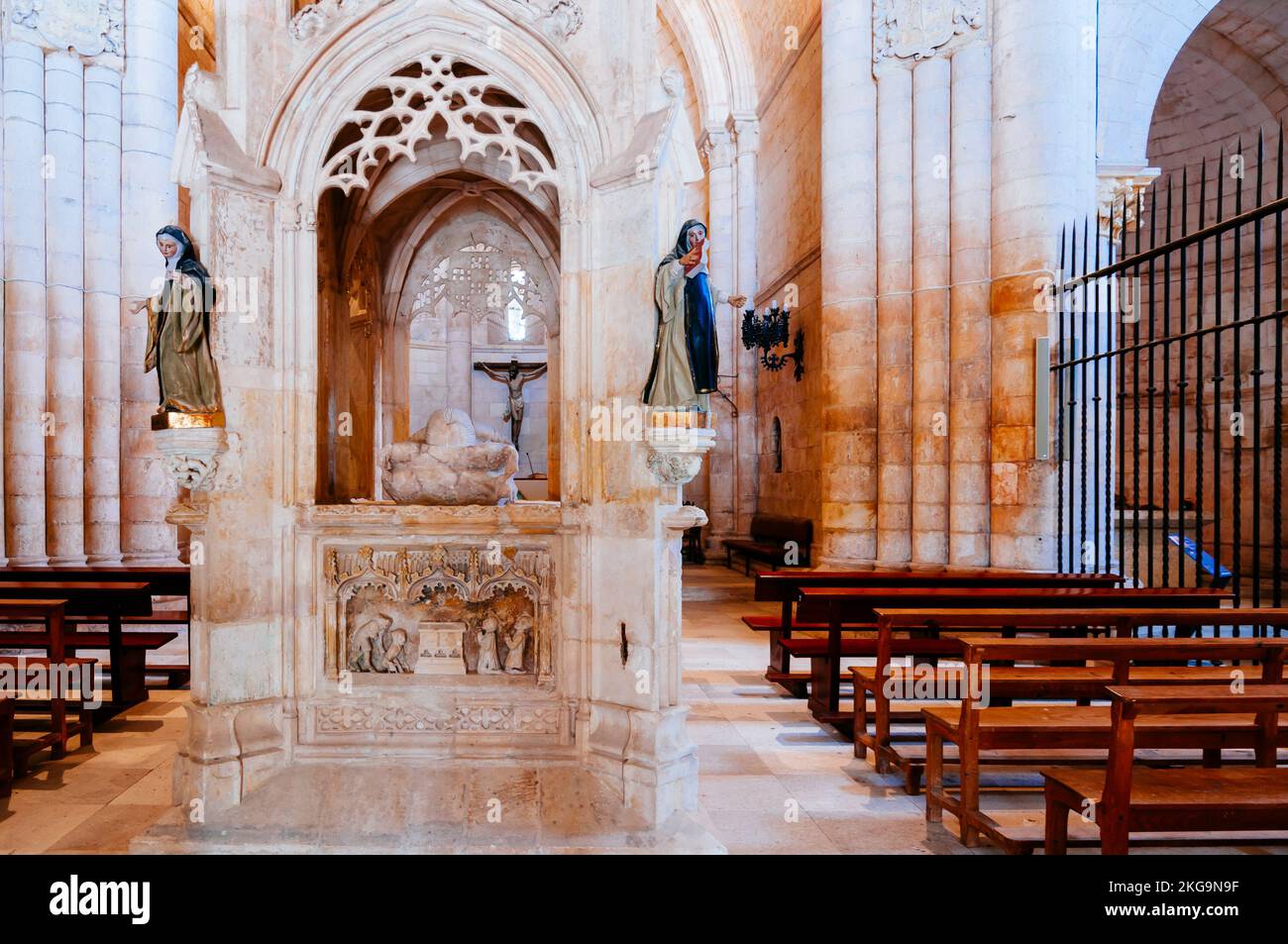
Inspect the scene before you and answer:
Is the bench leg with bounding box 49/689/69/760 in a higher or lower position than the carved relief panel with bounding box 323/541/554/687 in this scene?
lower

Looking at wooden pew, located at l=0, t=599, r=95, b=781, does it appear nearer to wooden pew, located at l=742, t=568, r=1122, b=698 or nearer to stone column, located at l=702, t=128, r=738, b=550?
wooden pew, located at l=742, t=568, r=1122, b=698

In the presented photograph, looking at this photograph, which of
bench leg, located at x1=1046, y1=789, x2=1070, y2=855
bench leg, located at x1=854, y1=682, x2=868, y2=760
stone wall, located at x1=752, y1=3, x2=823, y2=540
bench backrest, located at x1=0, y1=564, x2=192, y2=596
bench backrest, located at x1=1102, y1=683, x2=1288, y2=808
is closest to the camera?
bench backrest, located at x1=1102, y1=683, x2=1288, y2=808

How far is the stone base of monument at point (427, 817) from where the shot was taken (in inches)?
138

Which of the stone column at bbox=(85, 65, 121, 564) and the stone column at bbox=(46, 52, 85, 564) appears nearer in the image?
the stone column at bbox=(46, 52, 85, 564)

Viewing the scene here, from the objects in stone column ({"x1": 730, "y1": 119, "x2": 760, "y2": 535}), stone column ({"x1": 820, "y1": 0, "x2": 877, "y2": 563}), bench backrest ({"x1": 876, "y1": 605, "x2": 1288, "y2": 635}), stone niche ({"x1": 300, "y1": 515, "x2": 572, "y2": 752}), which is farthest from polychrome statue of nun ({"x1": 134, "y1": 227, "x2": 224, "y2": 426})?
stone column ({"x1": 730, "y1": 119, "x2": 760, "y2": 535})

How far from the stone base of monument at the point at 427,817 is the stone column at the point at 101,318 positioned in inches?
265

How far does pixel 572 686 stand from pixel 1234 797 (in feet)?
9.39

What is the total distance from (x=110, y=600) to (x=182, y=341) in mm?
2763

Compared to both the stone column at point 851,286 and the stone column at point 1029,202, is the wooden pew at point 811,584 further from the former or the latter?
the stone column at point 851,286

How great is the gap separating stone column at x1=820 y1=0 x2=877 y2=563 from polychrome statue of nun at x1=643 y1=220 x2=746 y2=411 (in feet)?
17.8

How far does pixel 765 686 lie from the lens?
6480mm

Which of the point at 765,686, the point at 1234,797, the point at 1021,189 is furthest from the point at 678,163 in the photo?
the point at 1021,189

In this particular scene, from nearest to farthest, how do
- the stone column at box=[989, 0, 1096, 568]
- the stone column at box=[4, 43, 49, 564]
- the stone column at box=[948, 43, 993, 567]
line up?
the stone column at box=[989, 0, 1096, 568] → the stone column at box=[948, 43, 993, 567] → the stone column at box=[4, 43, 49, 564]

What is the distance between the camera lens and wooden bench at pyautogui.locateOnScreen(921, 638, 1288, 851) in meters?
3.31
